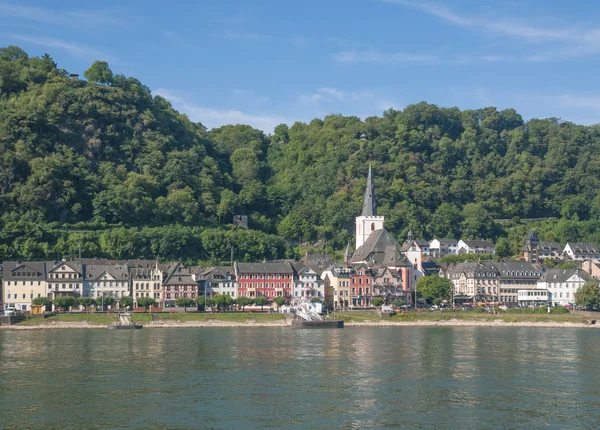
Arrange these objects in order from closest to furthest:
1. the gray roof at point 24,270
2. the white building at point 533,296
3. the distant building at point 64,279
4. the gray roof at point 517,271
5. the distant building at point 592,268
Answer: the gray roof at point 24,270
the distant building at point 64,279
the white building at point 533,296
the gray roof at point 517,271
the distant building at point 592,268

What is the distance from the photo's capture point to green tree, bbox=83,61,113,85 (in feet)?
567

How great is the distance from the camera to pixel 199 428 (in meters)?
36.1

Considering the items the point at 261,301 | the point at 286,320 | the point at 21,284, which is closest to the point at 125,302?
the point at 21,284

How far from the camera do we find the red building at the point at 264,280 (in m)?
108

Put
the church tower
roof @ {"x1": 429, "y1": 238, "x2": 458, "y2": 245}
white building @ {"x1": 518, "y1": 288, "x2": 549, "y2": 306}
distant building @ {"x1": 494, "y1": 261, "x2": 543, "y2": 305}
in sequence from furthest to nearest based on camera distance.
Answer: roof @ {"x1": 429, "y1": 238, "x2": 458, "y2": 245} < the church tower < distant building @ {"x1": 494, "y1": 261, "x2": 543, "y2": 305} < white building @ {"x1": 518, "y1": 288, "x2": 549, "y2": 306}

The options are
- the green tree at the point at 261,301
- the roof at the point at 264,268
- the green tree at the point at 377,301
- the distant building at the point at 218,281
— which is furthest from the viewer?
the roof at the point at 264,268

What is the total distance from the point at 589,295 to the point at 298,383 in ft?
209

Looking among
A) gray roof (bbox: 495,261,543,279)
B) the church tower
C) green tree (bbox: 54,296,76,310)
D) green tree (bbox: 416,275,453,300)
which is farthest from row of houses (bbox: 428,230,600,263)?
green tree (bbox: 54,296,76,310)

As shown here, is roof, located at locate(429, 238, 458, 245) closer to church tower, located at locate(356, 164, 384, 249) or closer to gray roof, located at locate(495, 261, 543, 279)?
church tower, located at locate(356, 164, 384, 249)

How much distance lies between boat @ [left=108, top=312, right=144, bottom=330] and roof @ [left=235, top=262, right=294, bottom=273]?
2148 cm

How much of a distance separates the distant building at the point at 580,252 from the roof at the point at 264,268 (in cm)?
4991

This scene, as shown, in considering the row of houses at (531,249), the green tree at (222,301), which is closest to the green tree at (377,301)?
the green tree at (222,301)

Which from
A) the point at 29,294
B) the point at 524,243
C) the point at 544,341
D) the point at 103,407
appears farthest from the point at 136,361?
the point at 524,243

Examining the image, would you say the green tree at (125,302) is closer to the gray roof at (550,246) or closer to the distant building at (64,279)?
the distant building at (64,279)
